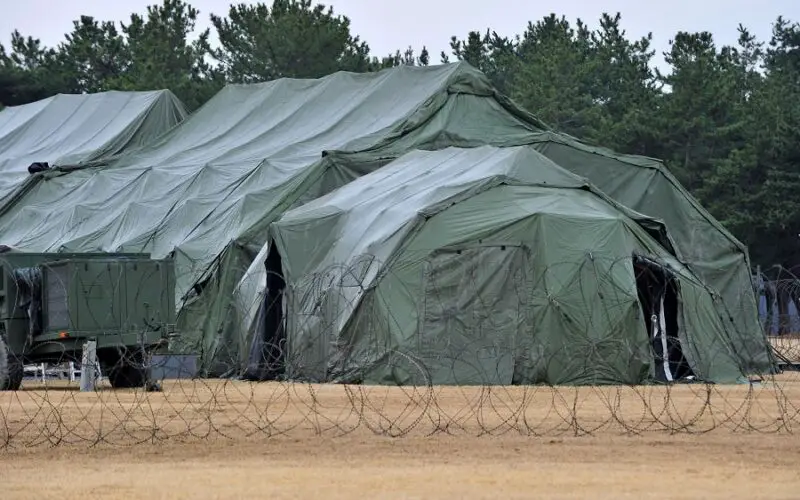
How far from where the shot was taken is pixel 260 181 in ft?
124

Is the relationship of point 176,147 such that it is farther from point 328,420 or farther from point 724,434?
point 724,434

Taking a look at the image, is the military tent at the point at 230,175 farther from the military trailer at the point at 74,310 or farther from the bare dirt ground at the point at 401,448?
the bare dirt ground at the point at 401,448

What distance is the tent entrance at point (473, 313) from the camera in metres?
28.6

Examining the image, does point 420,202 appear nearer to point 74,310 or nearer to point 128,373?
point 128,373

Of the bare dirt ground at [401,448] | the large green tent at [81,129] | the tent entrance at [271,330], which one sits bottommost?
the bare dirt ground at [401,448]

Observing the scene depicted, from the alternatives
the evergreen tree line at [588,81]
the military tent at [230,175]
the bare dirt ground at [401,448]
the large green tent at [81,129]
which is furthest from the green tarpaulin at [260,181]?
the evergreen tree line at [588,81]

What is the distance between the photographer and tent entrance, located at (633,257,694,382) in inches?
1170

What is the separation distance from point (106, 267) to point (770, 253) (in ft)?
153

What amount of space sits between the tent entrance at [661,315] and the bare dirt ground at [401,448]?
3.57 metres

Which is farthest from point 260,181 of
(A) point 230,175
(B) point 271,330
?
(B) point 271,330

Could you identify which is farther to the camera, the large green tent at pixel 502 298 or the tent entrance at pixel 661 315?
the tent entrance at pixel 661 315

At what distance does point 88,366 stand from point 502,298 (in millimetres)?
6778

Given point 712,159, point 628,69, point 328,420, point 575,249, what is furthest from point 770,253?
point 328,420

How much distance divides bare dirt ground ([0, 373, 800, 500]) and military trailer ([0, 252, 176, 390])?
1.97 meters
